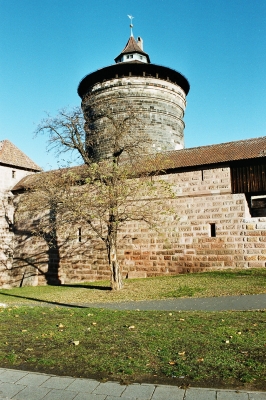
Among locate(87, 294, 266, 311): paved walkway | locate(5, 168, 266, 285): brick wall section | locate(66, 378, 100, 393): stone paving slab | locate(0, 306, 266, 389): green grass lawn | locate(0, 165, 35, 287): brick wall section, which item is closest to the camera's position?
locate(66, 378, 100, 393): stone paving slab

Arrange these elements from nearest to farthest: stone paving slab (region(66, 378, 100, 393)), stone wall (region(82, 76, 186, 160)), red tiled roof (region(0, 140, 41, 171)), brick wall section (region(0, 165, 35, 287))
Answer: stone paving slab (region(66, 378, 100, 393)) → brick wall section (region(0, 165, 35, 287)) → red tiled roof (region(0, 140, 41, 171)) → stone wall (region(82, 76, 186, 160))

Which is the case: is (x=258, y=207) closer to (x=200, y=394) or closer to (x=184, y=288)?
(x=184, y=288)

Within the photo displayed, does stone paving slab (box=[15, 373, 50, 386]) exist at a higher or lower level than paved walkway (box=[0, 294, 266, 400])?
lower

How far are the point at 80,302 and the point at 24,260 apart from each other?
390 inches

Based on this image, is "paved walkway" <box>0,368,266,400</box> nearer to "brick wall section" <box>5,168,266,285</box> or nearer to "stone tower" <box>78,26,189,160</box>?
"brick wall section" <box>5,168,266,285</box>

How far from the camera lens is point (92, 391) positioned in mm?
3553

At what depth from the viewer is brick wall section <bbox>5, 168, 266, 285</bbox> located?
13797mm

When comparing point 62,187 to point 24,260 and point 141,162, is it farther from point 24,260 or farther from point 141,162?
point 24,260

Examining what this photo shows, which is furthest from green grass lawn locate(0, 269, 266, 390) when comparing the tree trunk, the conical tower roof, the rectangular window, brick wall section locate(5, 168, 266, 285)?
the conical tower roof

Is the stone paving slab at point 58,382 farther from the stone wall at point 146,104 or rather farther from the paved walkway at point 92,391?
the stone wall at point 146,104

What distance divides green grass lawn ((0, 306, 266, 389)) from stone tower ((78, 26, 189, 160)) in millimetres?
16721

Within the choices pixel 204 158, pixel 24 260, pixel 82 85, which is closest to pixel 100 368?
pixel 204 158

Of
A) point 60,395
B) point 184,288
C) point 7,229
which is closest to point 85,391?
point 60,395

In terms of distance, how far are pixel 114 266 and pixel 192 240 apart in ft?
12.6
